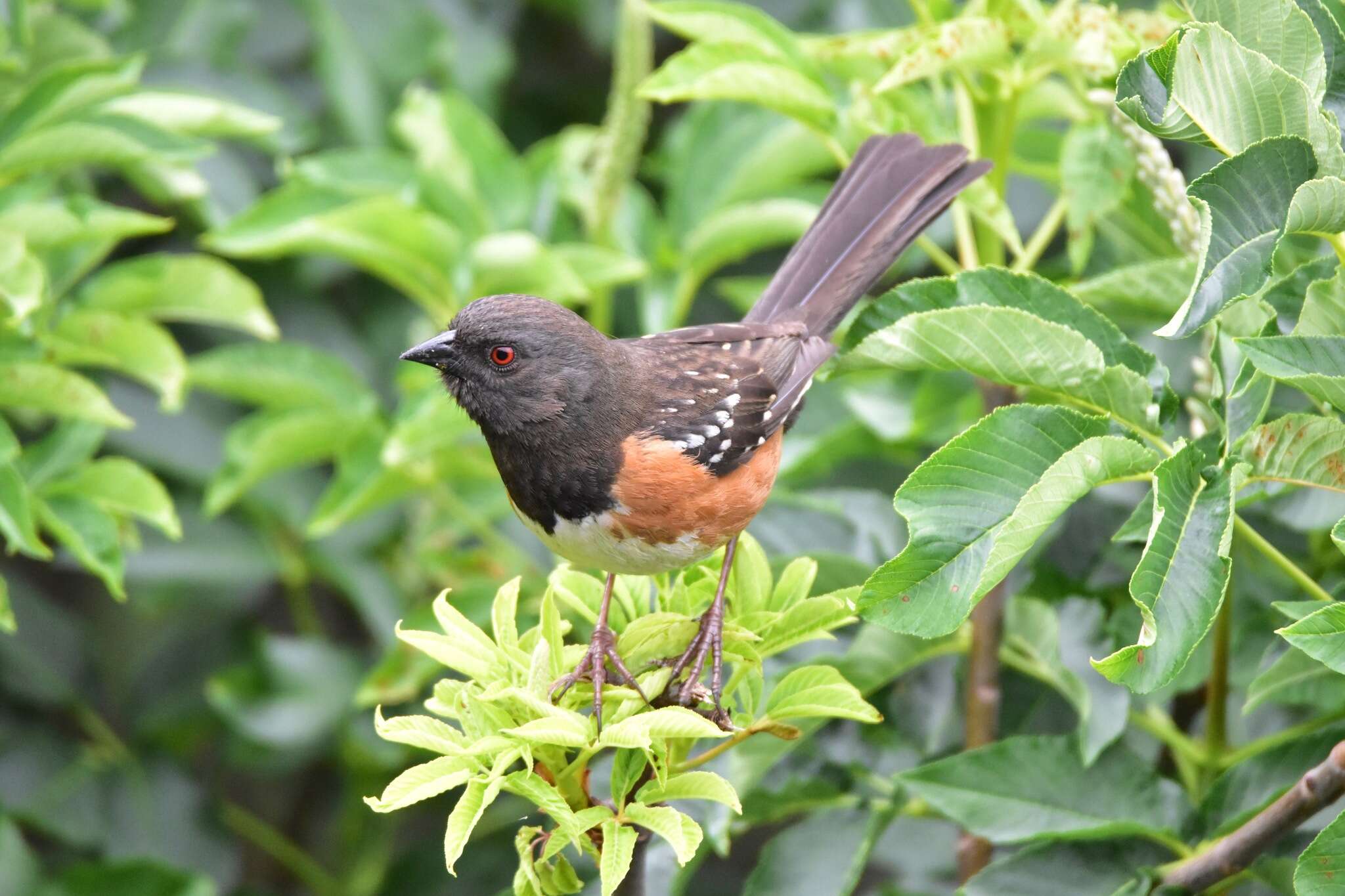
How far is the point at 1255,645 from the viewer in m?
2.30

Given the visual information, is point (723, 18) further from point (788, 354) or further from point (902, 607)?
point (902, 607)

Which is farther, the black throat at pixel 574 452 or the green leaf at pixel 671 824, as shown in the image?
the black throat at pixel 574 452

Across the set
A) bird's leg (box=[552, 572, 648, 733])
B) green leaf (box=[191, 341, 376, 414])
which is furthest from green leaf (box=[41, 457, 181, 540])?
bird's leg (box=[552, 572, 648, 733])

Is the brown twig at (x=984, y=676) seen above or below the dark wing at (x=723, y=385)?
below

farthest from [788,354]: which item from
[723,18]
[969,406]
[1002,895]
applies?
[1002,895]

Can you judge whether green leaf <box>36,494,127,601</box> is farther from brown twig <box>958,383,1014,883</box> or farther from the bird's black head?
brown twig <box>958,383,1014,883</box>

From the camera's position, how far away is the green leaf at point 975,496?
1641 mm

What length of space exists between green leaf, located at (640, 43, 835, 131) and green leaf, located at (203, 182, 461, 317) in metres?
0.78

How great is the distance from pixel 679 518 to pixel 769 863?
0.66 metres

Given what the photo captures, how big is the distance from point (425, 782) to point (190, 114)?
1.83 meters

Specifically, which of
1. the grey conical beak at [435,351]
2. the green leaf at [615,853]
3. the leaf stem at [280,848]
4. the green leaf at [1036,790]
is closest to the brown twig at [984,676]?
the green leaf at [1036,790]

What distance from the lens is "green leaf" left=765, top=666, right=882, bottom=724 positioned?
178 centimetres

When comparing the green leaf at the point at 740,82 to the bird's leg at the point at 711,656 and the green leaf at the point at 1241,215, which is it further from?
the green leaf at the point at 1241,215

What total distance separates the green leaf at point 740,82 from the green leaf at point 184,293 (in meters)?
1.10
